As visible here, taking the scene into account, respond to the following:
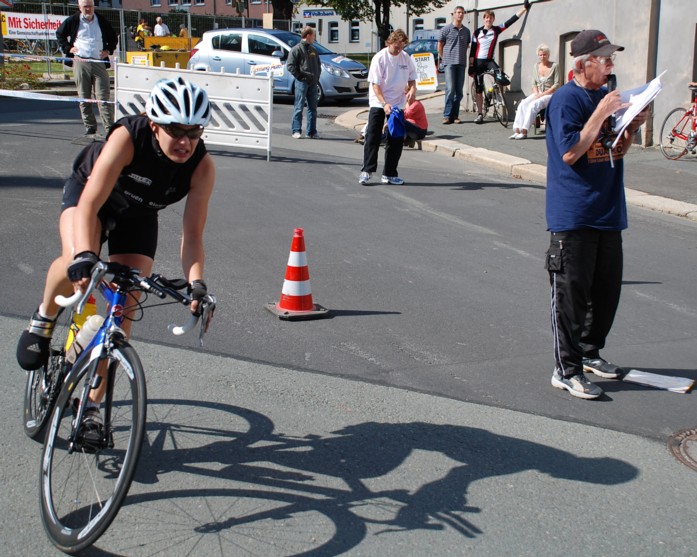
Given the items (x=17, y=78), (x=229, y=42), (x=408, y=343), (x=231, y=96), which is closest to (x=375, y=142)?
(x=231, y=96)

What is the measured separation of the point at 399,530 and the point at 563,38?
15.4 m

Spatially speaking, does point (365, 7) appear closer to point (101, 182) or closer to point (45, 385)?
point (45, 385)

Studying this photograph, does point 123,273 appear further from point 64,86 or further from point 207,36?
point 64,86

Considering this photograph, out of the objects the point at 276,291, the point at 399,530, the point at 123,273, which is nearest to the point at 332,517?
the point at 399,530

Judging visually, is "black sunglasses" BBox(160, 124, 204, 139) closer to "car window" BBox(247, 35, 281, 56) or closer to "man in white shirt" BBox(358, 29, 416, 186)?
"man in white shirt" BBox(358, 29, 416, 186)

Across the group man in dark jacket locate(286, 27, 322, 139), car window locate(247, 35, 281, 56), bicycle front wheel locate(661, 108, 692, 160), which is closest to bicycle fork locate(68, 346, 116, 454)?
bicycle front wheel locate(661, 108, 692, 160)

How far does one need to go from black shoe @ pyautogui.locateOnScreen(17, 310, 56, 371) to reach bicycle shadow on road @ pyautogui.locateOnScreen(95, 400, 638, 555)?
0.68 metres

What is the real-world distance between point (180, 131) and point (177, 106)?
5.4 inches

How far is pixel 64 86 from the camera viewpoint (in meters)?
25.7

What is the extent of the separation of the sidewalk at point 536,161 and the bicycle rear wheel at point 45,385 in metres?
8.34

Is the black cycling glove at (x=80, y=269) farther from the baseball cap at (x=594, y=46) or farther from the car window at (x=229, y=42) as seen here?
the car window at (x=229, y=42)

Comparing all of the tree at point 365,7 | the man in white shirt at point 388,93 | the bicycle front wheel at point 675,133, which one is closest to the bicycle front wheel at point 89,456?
the man in white shirt at point 388,93

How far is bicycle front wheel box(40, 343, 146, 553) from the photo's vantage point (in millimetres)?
3252

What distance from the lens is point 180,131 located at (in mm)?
3715
